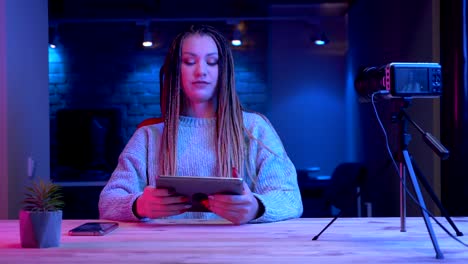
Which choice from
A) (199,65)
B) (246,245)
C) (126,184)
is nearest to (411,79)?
(246,245)

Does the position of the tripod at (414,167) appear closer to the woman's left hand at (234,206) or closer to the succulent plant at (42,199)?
the woman's left hand at (234,206)

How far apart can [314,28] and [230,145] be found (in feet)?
16.2

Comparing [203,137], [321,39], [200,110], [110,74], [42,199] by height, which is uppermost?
[321,39]

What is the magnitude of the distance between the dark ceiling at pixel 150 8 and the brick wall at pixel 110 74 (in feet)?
0.41

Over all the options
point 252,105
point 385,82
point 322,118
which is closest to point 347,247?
point 385,82

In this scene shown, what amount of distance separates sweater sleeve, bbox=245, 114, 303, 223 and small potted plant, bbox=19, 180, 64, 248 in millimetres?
696

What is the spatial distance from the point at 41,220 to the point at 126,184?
2.14 feet

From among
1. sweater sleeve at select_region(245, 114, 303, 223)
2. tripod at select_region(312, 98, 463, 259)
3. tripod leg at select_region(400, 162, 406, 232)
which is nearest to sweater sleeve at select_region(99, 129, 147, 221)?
sweater sleeve at select_region(245, 114, 303, 223)

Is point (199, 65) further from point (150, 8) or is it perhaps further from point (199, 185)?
point (150, 8)

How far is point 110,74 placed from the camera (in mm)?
5898

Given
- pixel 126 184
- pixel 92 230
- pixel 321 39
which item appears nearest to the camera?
pixel 92 230

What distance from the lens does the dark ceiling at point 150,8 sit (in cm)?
577

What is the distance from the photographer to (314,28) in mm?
6641

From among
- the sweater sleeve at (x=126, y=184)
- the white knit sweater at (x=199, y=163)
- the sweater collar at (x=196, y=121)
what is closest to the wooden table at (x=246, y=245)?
the sweater sleeve at (x=126, y=184)
